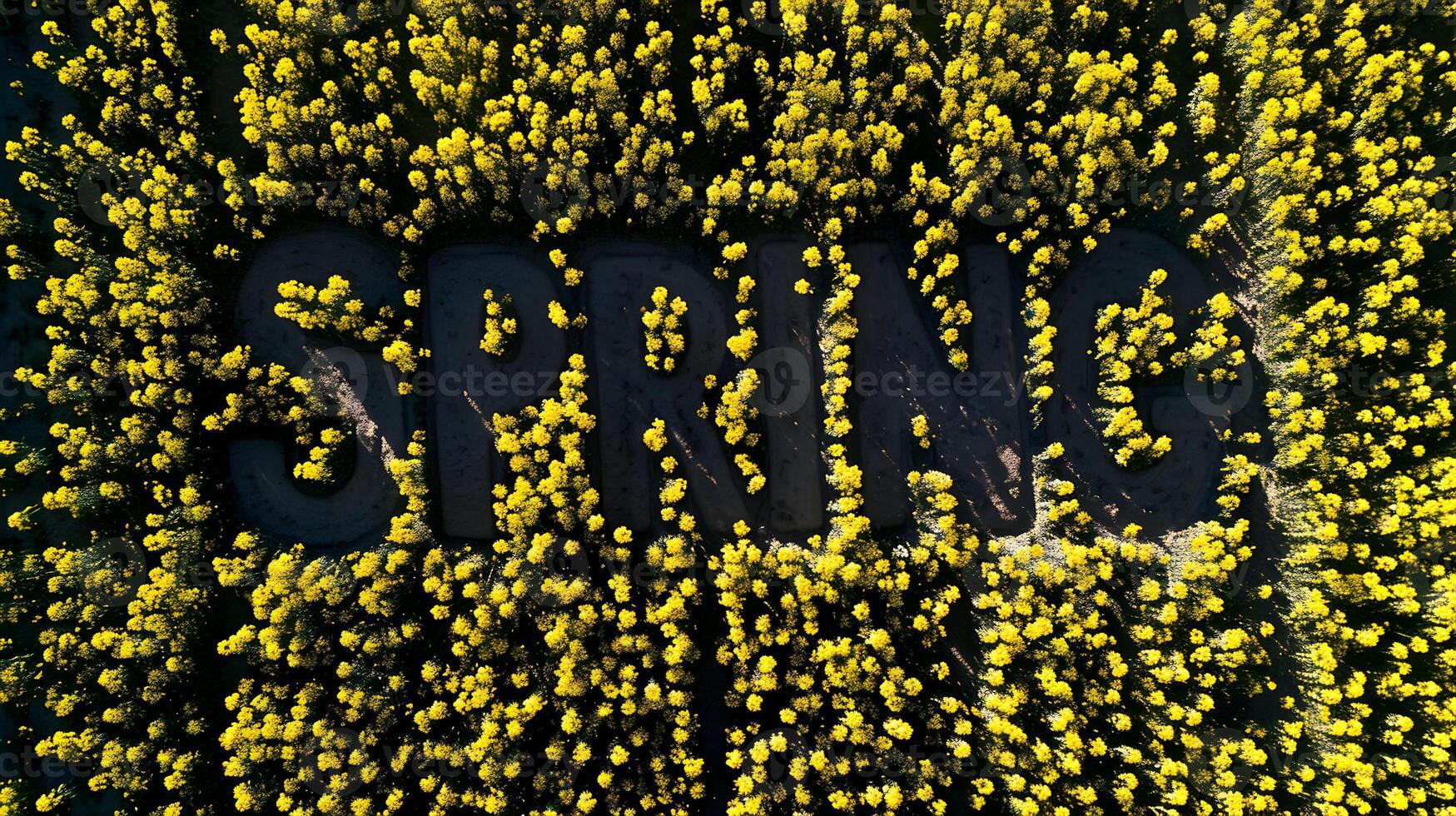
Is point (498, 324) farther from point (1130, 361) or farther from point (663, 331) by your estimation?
point (1130, 361)

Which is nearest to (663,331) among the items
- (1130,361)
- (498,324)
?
(498,324)

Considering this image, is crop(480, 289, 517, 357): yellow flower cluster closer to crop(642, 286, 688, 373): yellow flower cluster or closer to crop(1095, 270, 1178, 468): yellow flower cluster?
crop(642, 286, 688, 373): yellow flower cluster

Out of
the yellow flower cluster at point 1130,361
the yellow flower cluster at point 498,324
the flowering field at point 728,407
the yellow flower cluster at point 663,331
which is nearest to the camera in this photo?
the flowering field at point 728,407

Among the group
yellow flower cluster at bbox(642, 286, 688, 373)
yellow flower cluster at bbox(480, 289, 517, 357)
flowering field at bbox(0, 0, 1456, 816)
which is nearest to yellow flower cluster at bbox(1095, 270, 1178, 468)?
flowering field at bbox(0, 0, 1456, 816)

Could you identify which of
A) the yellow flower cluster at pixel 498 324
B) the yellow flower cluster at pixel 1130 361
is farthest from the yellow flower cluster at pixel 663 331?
the yellow flower cluster at pixel 1130 361

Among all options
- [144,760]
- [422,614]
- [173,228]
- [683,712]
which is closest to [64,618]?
[144,760]

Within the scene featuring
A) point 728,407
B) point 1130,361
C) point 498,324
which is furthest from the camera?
point 1130,361

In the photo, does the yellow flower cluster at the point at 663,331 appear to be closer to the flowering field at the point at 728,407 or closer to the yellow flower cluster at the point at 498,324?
the flowering field at the point at 728,407

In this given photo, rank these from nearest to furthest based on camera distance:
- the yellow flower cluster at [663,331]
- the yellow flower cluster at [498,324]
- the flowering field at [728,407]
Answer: the flowering field at [728,407] < the yellow flower cluster at [663,331] < the yellow flower cluster at [498,324]

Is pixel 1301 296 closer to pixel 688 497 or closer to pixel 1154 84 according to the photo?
pixel 1154 84
